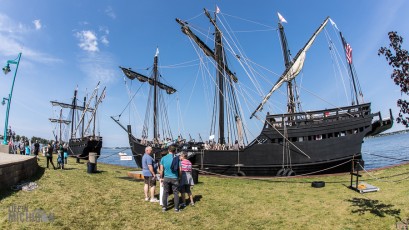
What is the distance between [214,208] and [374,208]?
198 inches

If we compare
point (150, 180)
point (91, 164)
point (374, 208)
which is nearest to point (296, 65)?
point (374, 208)

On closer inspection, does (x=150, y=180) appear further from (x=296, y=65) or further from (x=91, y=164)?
(x=296, y=65)

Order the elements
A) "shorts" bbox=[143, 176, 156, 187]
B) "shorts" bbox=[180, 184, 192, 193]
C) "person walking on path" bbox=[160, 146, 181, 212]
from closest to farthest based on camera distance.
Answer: "person walking on path" bbox=[160, 146, 181, 212] < "shorts" bbox=[180, 184, 192, 193] < "shorts" bbox=[143, 176, 156, 187]

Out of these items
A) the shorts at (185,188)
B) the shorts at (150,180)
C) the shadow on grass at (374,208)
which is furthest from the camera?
the shorts at (150,180)

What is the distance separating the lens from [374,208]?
823 cm

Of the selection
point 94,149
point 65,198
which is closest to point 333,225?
point 65,198

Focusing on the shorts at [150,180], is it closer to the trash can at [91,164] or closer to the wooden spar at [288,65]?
the trash can at [91,164]

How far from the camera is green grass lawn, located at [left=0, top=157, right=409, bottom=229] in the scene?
7.28 m

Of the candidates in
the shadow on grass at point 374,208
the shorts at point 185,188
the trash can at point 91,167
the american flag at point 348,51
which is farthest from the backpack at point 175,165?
the american flag at point 348,51

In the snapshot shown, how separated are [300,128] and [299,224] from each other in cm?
1250

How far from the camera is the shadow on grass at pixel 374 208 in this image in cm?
762

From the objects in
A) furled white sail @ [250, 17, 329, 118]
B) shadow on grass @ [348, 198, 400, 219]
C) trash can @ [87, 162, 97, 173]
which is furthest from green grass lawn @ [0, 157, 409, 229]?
furled white sail @ [250, 17, 329, 118]

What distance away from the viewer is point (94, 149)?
3878cm

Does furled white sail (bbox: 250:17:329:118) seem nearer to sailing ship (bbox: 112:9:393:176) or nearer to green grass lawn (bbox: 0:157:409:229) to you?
sailing ship (bbox: 112:9:393:176)
